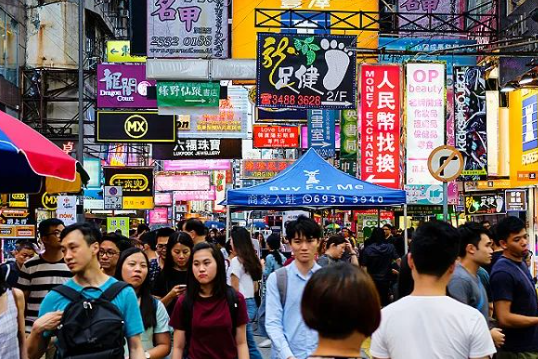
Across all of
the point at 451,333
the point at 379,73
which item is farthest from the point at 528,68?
the point at 451,333

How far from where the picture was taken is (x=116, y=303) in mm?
5207

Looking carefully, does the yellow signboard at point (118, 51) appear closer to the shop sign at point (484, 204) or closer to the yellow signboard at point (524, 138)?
the shop sign at point (484, 204)

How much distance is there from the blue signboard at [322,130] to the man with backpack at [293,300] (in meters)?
22.9

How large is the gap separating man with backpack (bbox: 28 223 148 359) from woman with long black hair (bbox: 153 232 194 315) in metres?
2.65

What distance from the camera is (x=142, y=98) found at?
2450 centimetres

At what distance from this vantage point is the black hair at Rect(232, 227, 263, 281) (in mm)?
11609

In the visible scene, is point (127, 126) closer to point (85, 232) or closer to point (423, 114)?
point (423, 114)

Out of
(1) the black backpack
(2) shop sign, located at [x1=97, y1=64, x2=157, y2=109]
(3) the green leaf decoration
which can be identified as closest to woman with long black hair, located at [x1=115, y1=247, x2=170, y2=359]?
(1) the black backpack

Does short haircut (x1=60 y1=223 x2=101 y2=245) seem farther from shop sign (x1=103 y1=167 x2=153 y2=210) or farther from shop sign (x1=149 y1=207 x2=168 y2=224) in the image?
shop sign (x1=149 y1=207 x2=168 y2=224)

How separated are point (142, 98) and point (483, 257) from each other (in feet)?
61.0

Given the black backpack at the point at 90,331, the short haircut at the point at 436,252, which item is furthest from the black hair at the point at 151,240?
the short haircut at the point at 436,252

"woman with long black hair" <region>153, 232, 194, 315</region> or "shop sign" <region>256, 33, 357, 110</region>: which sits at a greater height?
"shop sign" <region>256, 33, 357, 110</region>

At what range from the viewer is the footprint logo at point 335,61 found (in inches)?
734

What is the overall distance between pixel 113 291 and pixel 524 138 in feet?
66.2
